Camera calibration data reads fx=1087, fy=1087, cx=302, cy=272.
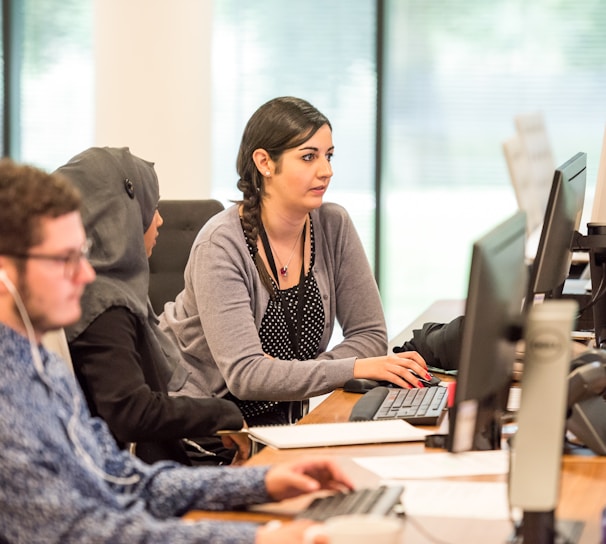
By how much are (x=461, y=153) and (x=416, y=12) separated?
30.9 inches

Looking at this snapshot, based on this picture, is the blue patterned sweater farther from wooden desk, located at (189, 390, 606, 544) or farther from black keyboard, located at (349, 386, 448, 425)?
black keyboard, located at (349, 386, 448, 425)

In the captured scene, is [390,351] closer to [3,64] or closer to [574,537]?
[574,537]

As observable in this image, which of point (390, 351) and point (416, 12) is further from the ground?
point (416, 12)

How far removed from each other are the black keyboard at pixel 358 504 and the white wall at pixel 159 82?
3.65m

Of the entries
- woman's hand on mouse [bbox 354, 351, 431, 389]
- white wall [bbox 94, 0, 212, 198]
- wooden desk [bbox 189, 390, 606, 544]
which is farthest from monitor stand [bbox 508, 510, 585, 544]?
white wall [bbox 94, 0, 212, 198]

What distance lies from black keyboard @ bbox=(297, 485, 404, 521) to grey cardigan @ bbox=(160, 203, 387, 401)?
1036 mm

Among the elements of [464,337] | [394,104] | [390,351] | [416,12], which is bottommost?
[390,351]

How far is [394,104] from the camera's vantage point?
5863mm

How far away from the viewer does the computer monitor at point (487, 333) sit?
1.33 m

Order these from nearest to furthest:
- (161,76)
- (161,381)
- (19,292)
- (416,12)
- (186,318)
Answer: (19,292)
(161,381)
(186,318)
(161,76)
(416,12)

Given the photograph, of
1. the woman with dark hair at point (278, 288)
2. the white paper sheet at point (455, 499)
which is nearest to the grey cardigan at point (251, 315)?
the woman with dark hair at point (278, 288)

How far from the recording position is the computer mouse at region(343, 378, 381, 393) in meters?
2.54

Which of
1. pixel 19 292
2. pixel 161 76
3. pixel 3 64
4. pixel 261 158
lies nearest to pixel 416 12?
pixel 161 76

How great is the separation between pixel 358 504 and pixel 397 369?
1053mm
